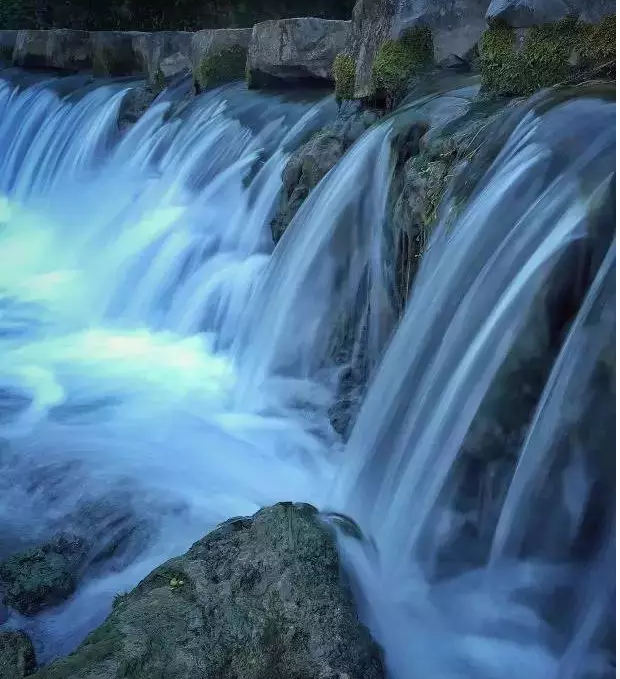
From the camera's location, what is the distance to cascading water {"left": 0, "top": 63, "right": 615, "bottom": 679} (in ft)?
8.26

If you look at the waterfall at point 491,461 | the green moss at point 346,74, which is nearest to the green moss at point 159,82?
the green moss at point 346,74

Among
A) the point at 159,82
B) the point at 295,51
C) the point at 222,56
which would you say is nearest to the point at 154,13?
the point at 159,82

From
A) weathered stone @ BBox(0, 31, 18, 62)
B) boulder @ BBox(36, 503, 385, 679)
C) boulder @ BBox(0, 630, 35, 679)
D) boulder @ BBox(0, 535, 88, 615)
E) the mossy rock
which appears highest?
the mossy rock

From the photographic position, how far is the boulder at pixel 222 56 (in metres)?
9.38

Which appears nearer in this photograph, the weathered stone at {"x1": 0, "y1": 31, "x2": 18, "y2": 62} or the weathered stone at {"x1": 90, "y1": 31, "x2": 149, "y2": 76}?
the weathered stone at {"x1": 90, "y1": 31, "x2": 149, "y2": 76}

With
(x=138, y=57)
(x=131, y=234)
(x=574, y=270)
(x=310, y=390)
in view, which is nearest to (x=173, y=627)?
(x=574, y=270)

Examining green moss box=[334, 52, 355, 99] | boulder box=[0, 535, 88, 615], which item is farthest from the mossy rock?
boulder box=[0, 535, 88, 615]

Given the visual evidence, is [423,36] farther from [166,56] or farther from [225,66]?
[166,56]

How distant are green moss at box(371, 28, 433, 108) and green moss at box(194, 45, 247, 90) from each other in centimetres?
397

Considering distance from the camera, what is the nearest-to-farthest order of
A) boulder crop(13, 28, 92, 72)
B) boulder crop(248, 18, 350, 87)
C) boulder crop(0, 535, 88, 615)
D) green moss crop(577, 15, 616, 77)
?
1. boulder crop(0, 535, 88, 615)
2. green moss crop(577, 15, 616, 77)
3. boulder crop(248, 18, 350, 87)
4. boulder crop(13, 28, 92, 72)

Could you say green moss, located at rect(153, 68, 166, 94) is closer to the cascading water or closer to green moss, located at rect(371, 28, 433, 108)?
the cascading water

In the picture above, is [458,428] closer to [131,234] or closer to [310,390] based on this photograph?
[310,390]

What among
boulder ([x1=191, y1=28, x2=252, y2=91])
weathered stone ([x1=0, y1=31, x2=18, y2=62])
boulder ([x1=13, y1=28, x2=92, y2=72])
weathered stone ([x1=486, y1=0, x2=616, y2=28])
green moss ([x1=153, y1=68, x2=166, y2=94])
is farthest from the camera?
weathered stone ([x1=0, y1=31, x2=18, y2=62])

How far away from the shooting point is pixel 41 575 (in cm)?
317
